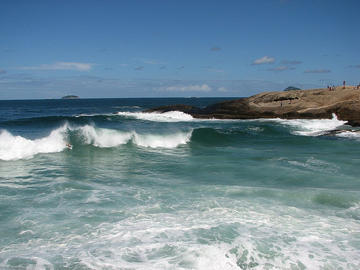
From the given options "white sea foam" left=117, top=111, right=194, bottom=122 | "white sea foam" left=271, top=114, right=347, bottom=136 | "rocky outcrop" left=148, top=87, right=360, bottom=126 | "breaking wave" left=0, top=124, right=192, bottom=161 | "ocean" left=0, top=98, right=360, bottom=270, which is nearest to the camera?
"ocean" left=0, top=98, right=360, bottom=270

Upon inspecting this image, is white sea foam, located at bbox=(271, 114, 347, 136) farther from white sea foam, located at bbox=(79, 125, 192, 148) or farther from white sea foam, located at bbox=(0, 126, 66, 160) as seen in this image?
white sea foam, located at bbox=(0, 126, 66, 160)

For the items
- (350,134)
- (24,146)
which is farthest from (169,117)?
(24,146)

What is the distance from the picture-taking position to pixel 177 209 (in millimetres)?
8203

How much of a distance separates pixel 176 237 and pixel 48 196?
4352 millimetres

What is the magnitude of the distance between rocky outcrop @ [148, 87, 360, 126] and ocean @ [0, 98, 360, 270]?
63.1 feet

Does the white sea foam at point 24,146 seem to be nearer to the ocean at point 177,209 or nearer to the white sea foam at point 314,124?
the ocean at point 177,209

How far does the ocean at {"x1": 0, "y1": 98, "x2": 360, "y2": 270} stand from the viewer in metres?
5.72

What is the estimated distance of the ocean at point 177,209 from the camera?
5723 millimetres

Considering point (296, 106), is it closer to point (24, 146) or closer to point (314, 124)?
point (314, 124)

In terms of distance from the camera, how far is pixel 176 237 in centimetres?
650

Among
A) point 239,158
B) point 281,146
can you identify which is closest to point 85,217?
point 239,158

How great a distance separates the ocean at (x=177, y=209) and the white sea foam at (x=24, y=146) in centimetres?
7

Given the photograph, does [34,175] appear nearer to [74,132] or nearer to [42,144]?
[42,144]

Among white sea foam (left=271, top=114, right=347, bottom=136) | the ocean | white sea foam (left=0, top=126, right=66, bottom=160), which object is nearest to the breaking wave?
white sea foam (left=0, top=126, right=66, bottom=160)
